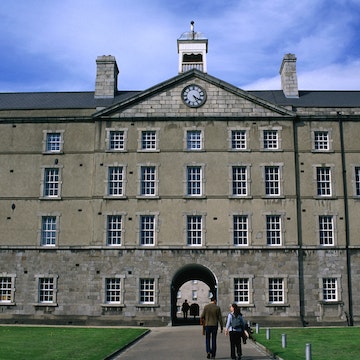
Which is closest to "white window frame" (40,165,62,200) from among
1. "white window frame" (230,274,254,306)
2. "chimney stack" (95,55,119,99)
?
"chimney stack" (95,55,119,99)

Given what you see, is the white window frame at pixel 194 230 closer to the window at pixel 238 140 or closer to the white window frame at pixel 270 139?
the window at pixel 238 140

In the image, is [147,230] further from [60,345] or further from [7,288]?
[60,345]

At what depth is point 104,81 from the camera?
42625 millimetres

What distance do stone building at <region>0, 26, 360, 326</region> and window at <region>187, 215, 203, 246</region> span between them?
12cm

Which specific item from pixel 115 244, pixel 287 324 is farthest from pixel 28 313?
pixel 287 324

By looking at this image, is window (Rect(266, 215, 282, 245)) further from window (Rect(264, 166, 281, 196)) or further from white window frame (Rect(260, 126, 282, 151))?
white window frame (Rect(260, 126, 282, 151))

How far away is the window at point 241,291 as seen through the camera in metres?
36.4

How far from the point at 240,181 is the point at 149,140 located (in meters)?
7.06

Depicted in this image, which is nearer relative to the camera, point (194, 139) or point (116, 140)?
point (194, 139)

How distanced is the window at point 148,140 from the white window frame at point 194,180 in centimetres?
287

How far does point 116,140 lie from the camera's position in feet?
128

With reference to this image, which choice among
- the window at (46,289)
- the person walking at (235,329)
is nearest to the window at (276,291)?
the window at (46,289)

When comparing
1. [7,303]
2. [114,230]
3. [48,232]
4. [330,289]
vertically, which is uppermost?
[114,230]

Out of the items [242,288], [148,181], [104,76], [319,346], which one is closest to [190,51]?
[104,76]
